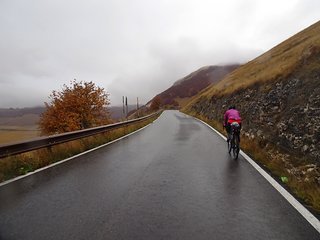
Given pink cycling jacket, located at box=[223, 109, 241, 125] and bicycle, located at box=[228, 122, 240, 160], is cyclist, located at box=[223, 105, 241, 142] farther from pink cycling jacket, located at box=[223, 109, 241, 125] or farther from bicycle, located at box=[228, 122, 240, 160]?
bicycle, located at box=[228, 122, 240, 160]

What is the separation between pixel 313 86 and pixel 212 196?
1106 cm

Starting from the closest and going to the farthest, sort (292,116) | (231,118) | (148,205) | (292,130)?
(148,205) < (231,118) < (292,130) < (292,116)

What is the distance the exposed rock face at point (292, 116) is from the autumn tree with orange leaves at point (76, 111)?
22.9 meters

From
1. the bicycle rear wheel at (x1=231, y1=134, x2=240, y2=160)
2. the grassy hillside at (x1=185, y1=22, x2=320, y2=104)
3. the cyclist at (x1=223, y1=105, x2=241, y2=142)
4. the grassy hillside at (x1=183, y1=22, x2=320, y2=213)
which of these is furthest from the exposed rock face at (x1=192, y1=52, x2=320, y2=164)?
the cyclist at (x1=223, y1=105, x2=241, y2=142)

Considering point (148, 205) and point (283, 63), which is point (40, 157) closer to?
point (148, 205)

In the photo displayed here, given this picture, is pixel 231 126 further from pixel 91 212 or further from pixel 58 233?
pixel 58 233

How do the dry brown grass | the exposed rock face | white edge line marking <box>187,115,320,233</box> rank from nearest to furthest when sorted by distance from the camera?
white edge line marking <box>187,115,320,233</box> < the dry brown grass < the exposed rock face

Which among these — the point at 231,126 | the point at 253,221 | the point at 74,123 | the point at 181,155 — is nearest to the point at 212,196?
the point at 253,221

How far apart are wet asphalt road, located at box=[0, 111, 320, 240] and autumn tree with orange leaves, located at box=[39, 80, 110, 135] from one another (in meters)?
31.2

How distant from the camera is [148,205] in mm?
5227

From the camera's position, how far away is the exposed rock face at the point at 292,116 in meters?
10.9

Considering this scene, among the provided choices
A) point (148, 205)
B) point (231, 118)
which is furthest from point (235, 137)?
point (148, 205)

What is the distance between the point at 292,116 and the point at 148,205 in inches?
402

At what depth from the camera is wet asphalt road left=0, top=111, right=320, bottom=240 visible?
411cm
